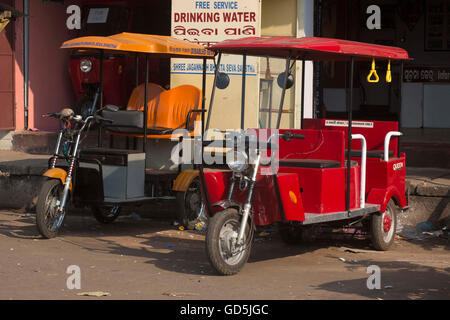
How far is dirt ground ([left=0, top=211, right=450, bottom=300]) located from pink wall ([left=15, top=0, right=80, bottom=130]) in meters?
4.21

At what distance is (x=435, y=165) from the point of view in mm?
12109

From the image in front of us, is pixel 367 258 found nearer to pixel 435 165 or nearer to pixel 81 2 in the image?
pixel 435 165

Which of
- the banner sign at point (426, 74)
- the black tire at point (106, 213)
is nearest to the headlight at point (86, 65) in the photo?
the black tire at point (106, 213)

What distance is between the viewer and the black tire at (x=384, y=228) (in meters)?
8.74

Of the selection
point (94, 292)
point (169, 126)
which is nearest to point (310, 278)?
point (94, 292)

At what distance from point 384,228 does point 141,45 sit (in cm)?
340

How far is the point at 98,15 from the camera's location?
1503cm

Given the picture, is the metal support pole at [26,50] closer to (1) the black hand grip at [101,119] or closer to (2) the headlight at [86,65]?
(2) the headlight at [86,65]

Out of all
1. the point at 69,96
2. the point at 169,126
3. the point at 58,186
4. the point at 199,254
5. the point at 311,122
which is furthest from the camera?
the point at 69,96

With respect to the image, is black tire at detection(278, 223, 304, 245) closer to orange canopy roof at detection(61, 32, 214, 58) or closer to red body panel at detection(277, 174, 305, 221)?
red body panel at detection(277, 174, 305, 221)

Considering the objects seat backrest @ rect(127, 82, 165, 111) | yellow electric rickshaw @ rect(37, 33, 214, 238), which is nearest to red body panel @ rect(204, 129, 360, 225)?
yellow electric rickshaw @ rect(37, 33, 214, 238)

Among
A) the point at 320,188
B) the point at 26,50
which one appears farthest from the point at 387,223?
the point at 26,50

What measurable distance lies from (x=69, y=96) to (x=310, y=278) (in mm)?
8800

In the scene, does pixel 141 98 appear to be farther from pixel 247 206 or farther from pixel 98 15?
pixel 98 15
